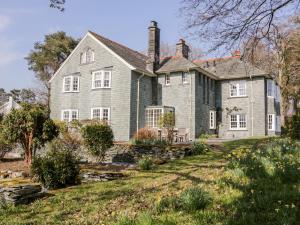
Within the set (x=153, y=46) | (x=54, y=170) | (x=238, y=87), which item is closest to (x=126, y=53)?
(x=153, y=46)

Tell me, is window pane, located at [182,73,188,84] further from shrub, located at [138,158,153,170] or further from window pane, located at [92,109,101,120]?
shrub, located at [138,158,153,170]

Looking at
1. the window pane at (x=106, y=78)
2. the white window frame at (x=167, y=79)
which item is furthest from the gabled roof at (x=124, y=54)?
the window pane at (x=106, y=78)

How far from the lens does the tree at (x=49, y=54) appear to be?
48875 mm

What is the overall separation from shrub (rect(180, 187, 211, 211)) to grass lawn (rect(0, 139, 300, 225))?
133 mm

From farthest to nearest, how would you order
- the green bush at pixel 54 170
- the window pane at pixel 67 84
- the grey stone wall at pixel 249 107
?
the window pane at pixel 67 84, the grey stone wall at pixel 249 107, the green bush at pixel 54 170

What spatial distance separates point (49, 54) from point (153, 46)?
2500 cm

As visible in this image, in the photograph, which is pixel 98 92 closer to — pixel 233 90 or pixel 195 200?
pixel 233 90

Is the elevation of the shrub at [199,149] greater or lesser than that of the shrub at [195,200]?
greater

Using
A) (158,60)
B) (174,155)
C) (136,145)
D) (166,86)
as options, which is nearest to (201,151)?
(174,155)

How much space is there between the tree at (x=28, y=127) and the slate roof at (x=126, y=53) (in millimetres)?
13423

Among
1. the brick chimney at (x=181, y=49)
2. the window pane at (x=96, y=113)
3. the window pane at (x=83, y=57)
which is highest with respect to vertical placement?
the brick chimney at (x=181, y=49)

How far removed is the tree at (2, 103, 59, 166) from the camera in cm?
1466

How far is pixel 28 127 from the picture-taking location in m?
14.7

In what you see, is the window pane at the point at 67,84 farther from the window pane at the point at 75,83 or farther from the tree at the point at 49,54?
the tree at the point at 49,54
